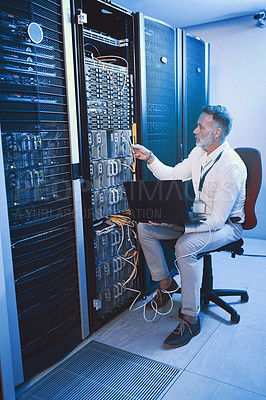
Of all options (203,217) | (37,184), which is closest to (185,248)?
(203,217)

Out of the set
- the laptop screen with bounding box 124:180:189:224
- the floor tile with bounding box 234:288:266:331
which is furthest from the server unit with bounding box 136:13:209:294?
the floor tile with bounding box 234:288:266:331

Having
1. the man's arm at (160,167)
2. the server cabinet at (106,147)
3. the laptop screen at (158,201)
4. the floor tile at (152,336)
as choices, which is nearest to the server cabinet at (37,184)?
the server cabinet at (106,147)

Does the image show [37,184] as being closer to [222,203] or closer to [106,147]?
[106,147]

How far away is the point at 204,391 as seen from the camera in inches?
65.3

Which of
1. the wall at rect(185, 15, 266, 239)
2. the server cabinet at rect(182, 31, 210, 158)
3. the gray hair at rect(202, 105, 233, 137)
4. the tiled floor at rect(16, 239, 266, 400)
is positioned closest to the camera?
the tiled floor at rect(16, 239, 266, 400)

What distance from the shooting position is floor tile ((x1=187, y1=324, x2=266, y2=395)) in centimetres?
173

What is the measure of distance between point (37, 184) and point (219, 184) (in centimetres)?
114

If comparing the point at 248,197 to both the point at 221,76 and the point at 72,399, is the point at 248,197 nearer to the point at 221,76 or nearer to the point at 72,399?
the point at 72,399

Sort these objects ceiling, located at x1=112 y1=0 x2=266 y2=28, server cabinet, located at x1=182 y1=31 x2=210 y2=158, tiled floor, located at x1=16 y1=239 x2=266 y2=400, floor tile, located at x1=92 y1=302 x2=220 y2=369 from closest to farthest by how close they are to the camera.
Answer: tiled floor, located at x1=16 y1=239 x2=266 y2=400 → floor tile, located at x1=92 y1=302 x2=220 y2=369 → server cabinet, located at x1=182 y1=31 x2=210 y2=158 → ceiling, located at x1=112 y1=0 x2=266 y2=28

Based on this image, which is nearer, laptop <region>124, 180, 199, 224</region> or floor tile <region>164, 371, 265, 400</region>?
floor tile <region>164, 371, 265, 400</region>

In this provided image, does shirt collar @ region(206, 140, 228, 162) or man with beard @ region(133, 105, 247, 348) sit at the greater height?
shirt collar @ region(206, 140, 228, 162)

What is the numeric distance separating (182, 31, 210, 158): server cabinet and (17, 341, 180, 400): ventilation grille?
6.07 ft

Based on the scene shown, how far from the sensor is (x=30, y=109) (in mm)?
1669

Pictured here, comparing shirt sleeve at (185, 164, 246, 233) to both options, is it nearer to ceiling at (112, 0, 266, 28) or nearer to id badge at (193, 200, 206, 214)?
id badge at (193, 200, 206, 214)
